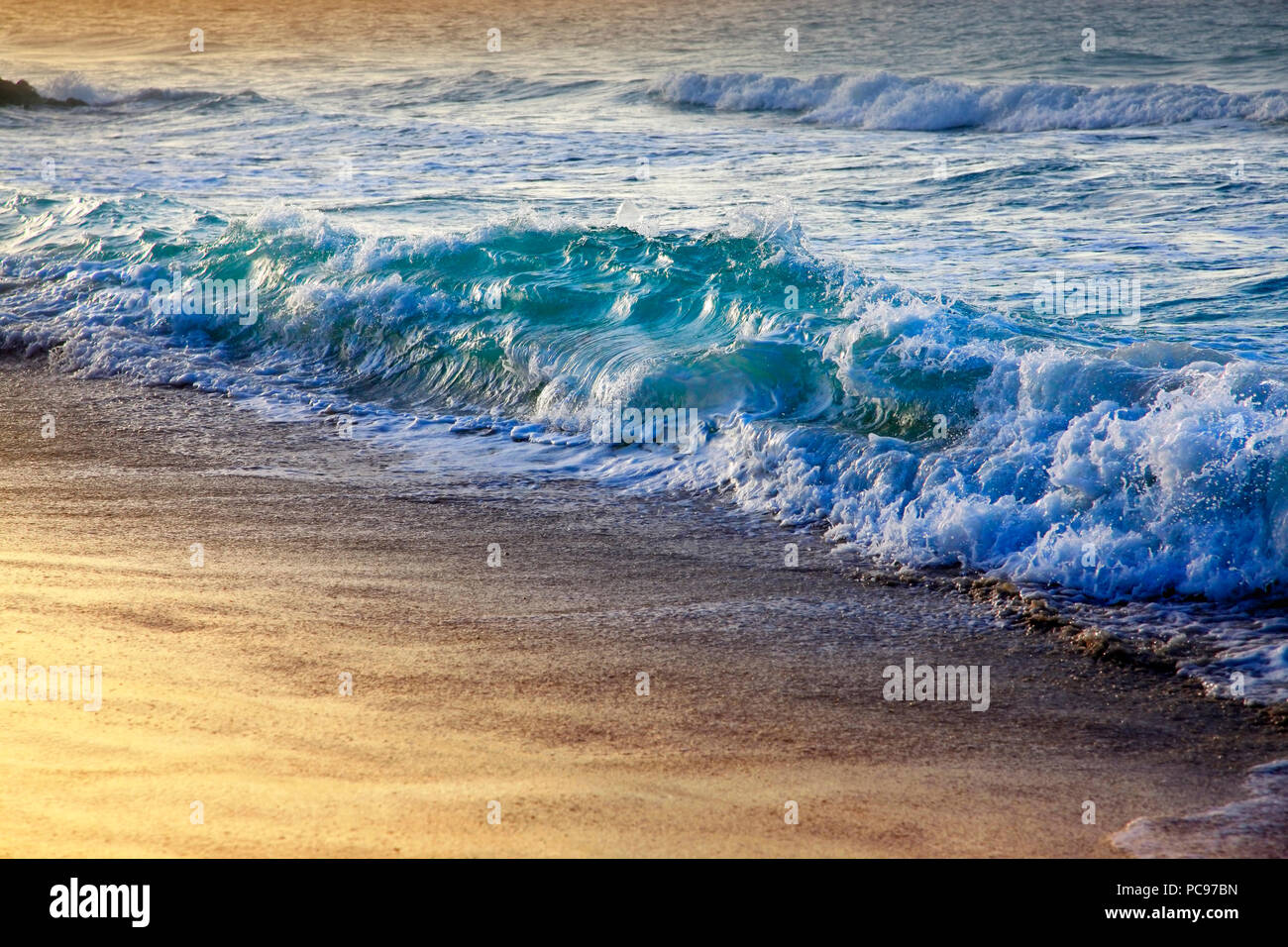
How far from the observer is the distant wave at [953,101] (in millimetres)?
21219

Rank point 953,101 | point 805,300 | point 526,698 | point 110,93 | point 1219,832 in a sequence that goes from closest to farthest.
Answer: point 1219,832, point 526,698, point 805,300, point 953,101, point 110,93

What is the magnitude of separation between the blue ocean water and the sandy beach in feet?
2.18

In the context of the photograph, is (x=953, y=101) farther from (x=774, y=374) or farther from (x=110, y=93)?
(x=110, y=93)

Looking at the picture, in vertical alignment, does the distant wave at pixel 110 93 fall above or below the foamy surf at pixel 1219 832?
above

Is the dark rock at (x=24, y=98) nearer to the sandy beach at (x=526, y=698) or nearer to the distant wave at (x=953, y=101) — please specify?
the distant wave at (x=953, y=101)

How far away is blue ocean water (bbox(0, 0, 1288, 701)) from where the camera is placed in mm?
5543

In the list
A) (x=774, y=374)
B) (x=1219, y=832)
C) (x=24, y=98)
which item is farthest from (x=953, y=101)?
(x=1219, y=832)

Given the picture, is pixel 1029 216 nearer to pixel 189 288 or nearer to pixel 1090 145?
pixel 1090 145

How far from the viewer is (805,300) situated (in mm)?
8695

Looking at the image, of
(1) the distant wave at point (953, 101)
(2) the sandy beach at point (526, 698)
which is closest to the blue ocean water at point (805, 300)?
(1) the distant wave at point (953, 101)

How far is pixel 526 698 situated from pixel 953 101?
22.8 meters

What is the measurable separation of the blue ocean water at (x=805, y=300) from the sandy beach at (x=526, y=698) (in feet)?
2.18

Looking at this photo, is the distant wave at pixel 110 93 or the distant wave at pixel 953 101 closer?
the distant wave at pixel 953 101

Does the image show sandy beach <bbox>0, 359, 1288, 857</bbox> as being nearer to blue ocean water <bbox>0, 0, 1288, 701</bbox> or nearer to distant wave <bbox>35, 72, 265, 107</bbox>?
blue ocean water <bbox>0, 0, 1288, 701</bbox>
